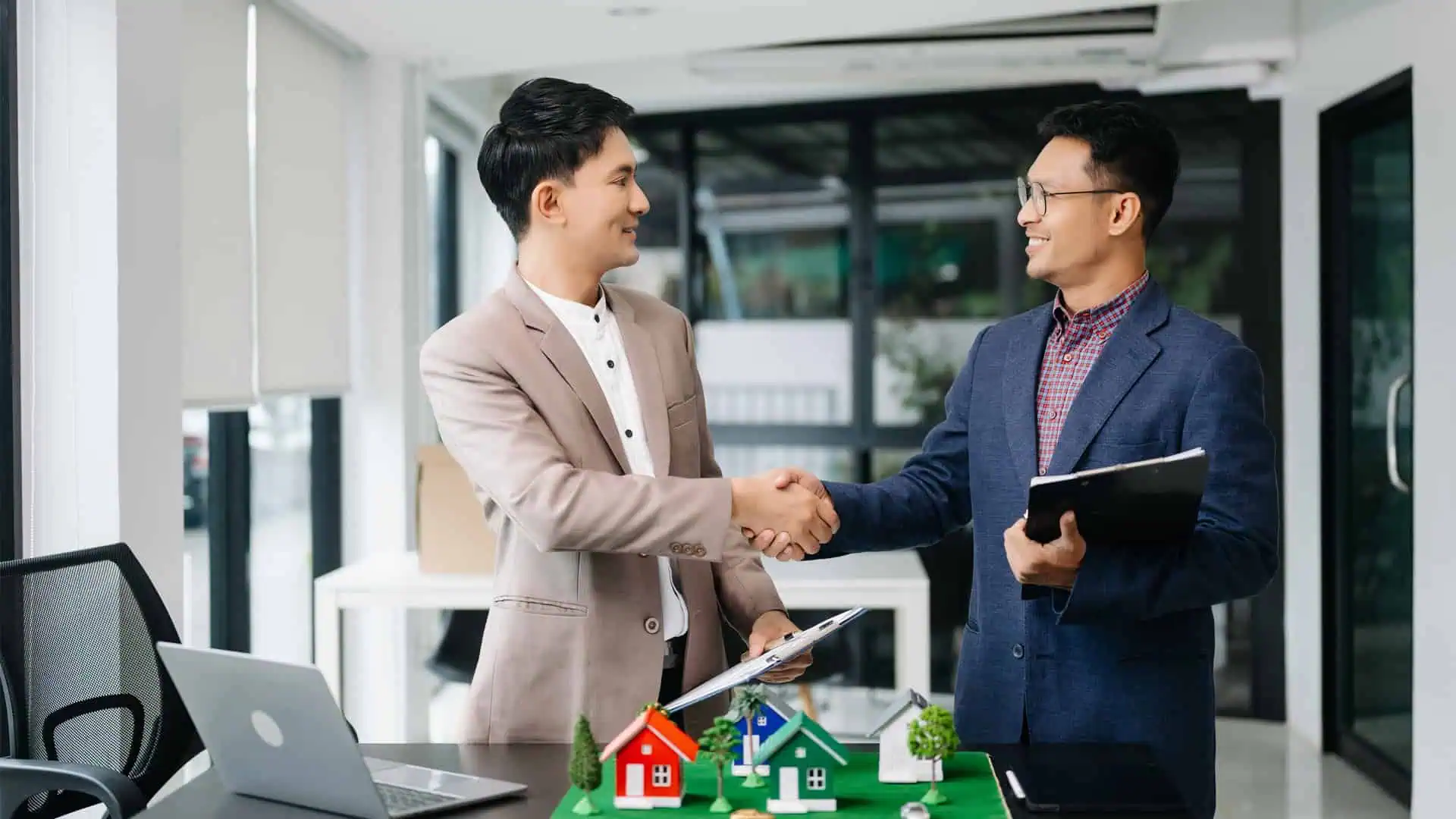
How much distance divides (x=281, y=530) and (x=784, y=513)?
272 cm

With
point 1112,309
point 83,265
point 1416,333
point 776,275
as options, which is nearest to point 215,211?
point 83,265

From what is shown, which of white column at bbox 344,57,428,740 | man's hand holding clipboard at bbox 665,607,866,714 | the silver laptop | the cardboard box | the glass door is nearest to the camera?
the silver laptop

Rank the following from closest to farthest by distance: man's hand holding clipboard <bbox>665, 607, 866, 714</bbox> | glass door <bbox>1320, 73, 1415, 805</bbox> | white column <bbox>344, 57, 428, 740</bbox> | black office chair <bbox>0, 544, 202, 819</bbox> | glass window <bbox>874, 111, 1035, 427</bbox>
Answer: man's hand holding clipboard <bbox>665, 607, 866, 714</bbox> → black office chair <bbox>0, 544, 202, 819</bbox> → glass door <bbox>1320, 73, 1415, 805</bbox> → white column <bbox>344, 57, 428, 740</bbox> → glass window <bbox>874, 111, 1035, 427</bbox>

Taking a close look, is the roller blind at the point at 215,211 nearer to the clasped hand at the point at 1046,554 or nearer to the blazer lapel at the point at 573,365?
the blazer lapel at the point at 573,365

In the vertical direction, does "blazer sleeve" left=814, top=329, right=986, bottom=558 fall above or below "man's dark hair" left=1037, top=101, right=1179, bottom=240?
below

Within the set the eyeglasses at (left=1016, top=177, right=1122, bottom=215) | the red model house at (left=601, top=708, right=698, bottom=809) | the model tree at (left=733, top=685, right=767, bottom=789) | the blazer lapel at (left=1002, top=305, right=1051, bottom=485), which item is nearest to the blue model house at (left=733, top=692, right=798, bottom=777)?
the model tree at (left=733, top=685, right=767, bottom=789)

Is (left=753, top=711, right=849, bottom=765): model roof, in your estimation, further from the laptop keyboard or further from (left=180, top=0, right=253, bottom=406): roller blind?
(left=180, top=0, right=253, bottom=406): roller blind

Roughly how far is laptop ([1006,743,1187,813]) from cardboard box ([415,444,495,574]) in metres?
2.42

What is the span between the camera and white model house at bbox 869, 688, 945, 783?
1665 mm

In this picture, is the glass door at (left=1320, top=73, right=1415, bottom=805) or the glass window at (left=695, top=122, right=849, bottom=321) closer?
the glass door at (left=1320, top=73, right=1415, bottom=805)

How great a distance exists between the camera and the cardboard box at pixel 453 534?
397 centimetres

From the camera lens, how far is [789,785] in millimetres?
1586

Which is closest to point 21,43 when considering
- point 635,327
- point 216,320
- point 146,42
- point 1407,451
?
point 146,42

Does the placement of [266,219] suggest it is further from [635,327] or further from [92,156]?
[635,327]
